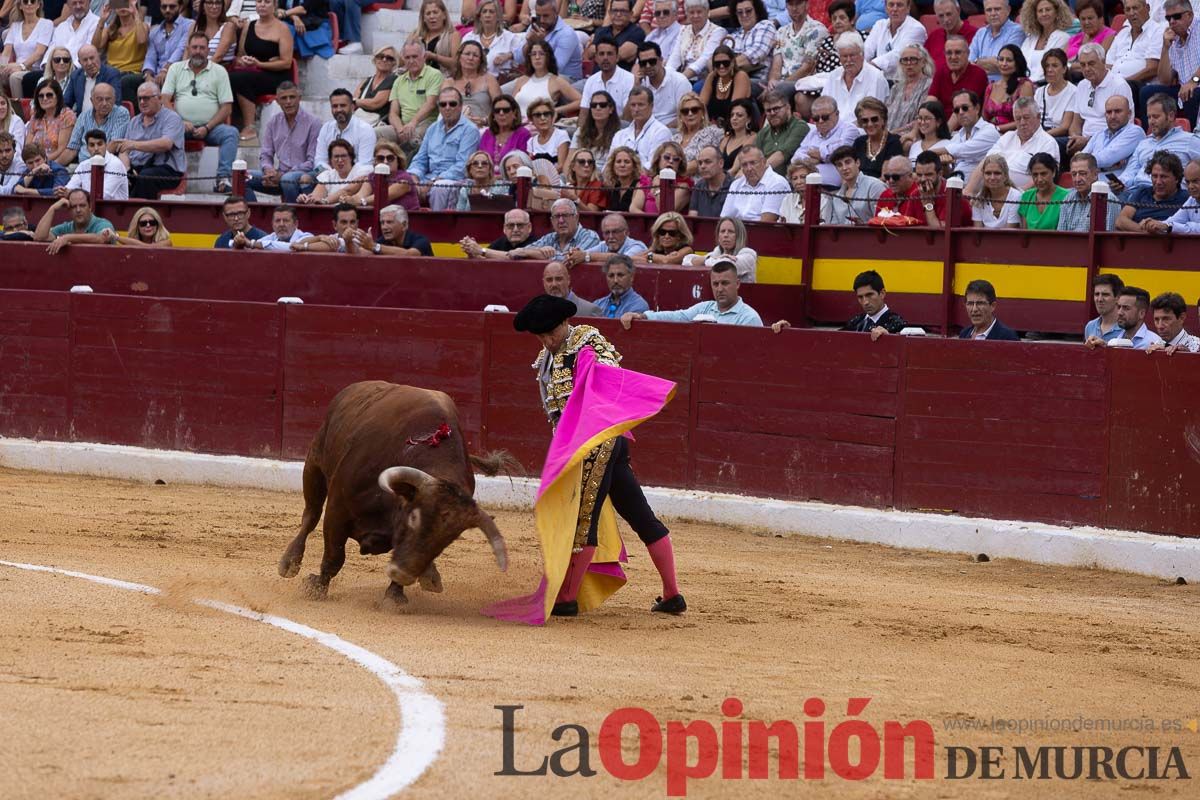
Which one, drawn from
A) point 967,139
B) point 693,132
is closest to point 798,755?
point 967,139

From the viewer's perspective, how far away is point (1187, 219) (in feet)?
29.8

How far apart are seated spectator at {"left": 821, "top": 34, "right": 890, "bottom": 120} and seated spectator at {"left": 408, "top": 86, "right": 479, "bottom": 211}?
2.52 meters

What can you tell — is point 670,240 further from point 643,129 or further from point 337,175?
point 337,175

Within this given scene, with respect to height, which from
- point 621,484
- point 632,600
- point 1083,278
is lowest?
point 632,600

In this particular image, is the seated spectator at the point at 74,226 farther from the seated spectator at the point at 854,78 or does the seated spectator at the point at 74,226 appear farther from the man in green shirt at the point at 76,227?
the seated spectator at the point at 854,78

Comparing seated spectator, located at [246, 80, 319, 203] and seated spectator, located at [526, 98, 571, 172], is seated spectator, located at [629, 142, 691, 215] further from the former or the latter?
seated spectator, located at [246, 80, 319, 203]

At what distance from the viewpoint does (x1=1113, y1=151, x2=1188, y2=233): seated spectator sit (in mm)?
8930

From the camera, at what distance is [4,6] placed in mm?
16172

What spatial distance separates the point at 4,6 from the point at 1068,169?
1052 centimetres

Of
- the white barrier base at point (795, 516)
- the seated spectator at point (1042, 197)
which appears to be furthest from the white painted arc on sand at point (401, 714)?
the seated spectator at point (1042, 197)

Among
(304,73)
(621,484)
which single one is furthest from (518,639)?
(304,73)

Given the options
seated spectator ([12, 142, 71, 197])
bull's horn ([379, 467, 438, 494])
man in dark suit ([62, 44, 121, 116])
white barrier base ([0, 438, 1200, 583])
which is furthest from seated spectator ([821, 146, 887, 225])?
man in dark suit ([62, 44, 121, 116])

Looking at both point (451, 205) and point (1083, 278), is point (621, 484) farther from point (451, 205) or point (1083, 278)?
point (451, 205)

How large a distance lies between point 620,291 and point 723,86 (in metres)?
2.33
